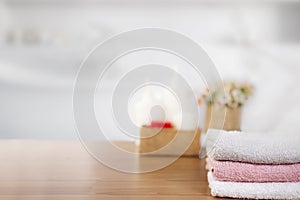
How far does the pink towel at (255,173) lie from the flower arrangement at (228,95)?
0.46m

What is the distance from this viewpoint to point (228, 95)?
45.4 inches

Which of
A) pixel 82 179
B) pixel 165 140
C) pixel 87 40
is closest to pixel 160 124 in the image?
pixel 165 140

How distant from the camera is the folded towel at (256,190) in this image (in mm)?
639

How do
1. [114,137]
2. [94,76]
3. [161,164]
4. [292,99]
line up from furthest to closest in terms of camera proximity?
1. [292,99]
2. [94,76]
3. [114,137]
4. [161,164]

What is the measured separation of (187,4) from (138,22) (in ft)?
0.58

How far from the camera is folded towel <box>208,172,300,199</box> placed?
64cm

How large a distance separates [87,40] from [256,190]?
83cm

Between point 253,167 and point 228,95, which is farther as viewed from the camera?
point 228,95

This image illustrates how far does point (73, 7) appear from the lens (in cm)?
125

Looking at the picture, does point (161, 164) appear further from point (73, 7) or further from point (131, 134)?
point (73, 7)

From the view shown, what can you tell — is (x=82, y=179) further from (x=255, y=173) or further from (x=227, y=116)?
(x=227, y=116)

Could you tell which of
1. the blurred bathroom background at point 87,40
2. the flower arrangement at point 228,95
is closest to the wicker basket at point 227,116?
the flower arrangement at point 228,95

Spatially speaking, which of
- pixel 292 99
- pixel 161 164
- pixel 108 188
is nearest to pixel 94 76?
pixel 161 164

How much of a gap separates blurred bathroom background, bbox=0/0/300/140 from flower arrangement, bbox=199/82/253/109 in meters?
0.12
